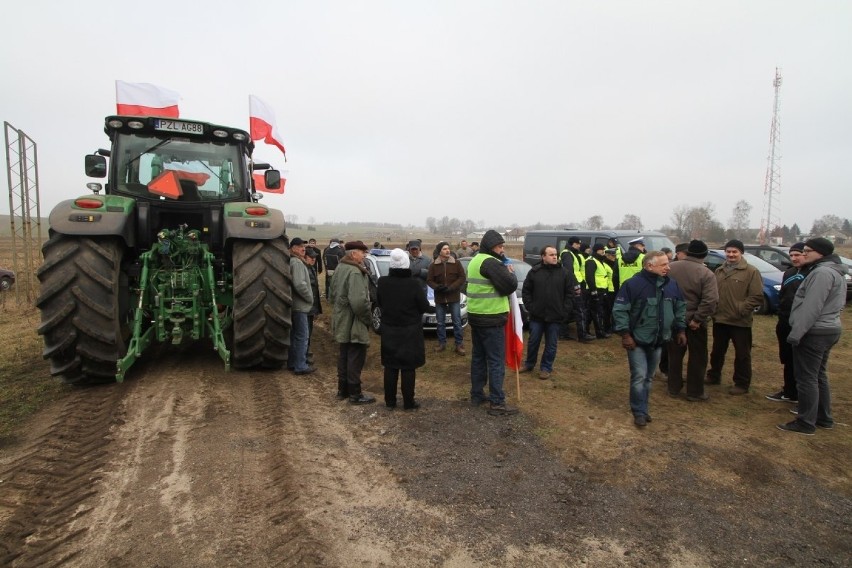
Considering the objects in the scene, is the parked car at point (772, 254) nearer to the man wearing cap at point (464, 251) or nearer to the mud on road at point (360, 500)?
the man wearing cap at point (464, 251)

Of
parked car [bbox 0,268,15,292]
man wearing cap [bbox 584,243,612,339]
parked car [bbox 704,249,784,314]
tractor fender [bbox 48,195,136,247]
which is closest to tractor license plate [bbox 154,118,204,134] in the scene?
tractor fender [bbox 48,195,136,247]

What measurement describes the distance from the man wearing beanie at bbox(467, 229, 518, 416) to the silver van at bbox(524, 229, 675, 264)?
6030mm

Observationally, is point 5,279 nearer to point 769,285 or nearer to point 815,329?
point 815,329

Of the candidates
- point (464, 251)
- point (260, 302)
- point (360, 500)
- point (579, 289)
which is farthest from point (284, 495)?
point (464, 251)

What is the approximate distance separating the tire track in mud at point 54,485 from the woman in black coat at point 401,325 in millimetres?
2448

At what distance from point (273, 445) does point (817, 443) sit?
455 cm

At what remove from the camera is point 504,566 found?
2721 mm

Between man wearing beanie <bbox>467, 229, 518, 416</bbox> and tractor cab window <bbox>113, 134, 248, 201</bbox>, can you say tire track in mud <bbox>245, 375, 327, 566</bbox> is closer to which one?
man wearing beanie <bbox>467, 229, 518, 416</bbox>

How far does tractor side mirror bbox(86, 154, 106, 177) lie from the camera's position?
19.9 ft

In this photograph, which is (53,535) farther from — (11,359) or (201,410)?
(11,359)

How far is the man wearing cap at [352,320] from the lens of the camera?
17.1 feet

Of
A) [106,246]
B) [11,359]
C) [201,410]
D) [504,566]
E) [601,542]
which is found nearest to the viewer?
[504,566]

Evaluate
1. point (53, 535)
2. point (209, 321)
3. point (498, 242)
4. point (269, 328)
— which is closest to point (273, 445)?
point (53, 535)

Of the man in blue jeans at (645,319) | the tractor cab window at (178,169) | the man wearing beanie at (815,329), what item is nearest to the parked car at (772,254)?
the man wearing beanie at (815,329)
